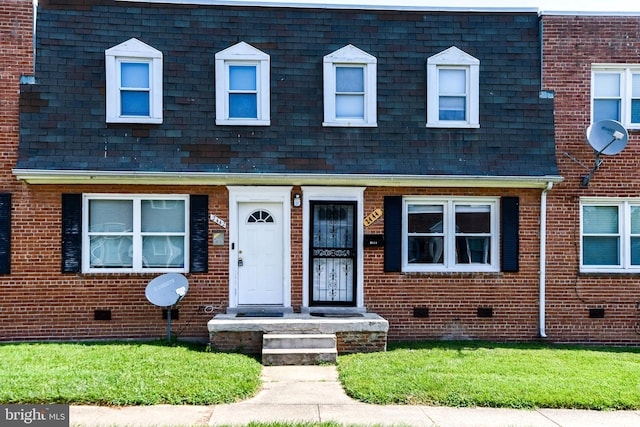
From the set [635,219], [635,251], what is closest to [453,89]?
[635,219]

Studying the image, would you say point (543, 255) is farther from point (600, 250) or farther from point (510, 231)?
point (600, 250)

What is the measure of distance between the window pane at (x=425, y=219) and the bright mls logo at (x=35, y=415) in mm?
6662

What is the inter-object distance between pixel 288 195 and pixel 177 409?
4757mm

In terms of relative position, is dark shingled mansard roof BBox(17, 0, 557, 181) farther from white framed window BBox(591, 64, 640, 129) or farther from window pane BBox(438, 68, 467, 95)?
white framed window BBox(591, 64, 640, 129)

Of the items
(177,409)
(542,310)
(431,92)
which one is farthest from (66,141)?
(542,310)

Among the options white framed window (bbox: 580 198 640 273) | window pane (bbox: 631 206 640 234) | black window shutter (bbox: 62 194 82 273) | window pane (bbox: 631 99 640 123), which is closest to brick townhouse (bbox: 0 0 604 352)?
black window shutter (bbox: 62 194 82 273)

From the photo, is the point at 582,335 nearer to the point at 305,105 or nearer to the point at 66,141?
the point at 305,105

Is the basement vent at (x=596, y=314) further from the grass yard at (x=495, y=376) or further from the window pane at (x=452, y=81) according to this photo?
the window pane at (x=452, y=81)

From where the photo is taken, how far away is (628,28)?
10336 millimetres

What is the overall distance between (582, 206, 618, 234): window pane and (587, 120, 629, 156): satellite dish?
3.86 feet

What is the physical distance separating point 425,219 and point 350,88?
296 centimetres

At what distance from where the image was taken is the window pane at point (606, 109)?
10.4 m

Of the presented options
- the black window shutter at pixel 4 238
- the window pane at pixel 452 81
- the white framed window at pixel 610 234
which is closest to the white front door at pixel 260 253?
the window pane at pixel 452 81

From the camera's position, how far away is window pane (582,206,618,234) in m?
10.3
